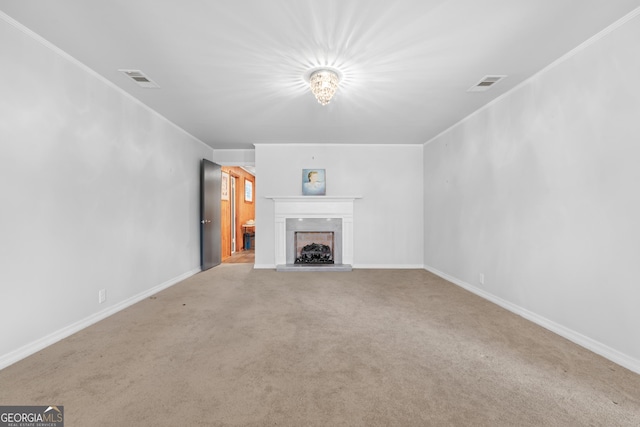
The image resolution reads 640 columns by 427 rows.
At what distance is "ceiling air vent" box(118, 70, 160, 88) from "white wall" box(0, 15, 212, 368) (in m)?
0.34

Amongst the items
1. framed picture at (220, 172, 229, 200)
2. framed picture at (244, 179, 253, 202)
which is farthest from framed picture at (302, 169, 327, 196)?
framed picture at (244, 179, 253, 202)

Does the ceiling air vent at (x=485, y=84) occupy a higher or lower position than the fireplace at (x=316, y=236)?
higher

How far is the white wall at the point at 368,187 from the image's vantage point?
5.67 meters

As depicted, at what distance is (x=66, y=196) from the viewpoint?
247 centimetres

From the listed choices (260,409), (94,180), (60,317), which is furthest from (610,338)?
(94,180)

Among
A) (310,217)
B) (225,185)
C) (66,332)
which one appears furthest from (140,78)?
(225,185)

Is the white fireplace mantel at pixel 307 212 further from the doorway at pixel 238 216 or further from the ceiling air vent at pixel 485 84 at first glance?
the ceiling air vent at pixel 485 84

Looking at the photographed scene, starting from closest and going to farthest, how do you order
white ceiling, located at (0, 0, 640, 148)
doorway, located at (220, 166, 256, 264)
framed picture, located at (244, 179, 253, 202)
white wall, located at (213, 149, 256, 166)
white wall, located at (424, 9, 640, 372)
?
1. white ceiling, located at (0, 0, 640, 148)
2. white wall, located at (424, 9, 640, 372)
3. white wall, located at (213, 149, 256, 166)
4. doorway, located at (220, 166, 256, 264)
5. framed picture, located at (244, 179, 253, 202)

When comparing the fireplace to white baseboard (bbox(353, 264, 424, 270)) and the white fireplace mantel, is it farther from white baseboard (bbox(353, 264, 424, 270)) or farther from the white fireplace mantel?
white baseboard (bbox(353, 264, 424, 270))

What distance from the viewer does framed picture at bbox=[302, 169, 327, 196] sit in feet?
18.6

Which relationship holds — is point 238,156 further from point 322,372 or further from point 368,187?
point 322,372

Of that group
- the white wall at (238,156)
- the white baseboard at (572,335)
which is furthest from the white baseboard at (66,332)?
the white baseboard at (572,335)

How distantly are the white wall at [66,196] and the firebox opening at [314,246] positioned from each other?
2.68 metres

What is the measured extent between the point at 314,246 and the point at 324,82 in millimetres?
3650
